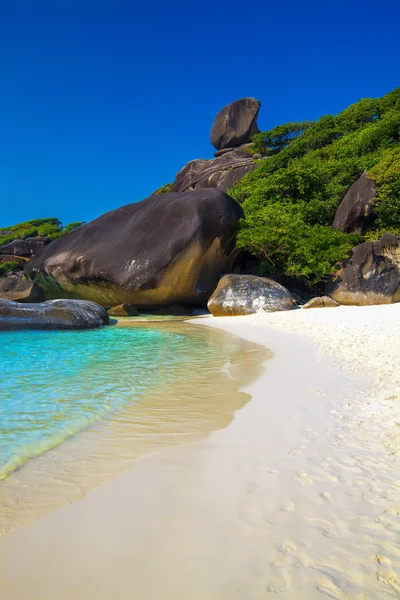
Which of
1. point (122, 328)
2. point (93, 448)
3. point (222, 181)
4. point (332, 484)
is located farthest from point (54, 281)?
point (222, 181)

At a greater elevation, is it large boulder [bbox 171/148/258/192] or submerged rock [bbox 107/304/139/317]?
large boulder [bbox 171/148/258/192]

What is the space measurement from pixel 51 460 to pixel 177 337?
610cm

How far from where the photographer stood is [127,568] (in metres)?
1.39

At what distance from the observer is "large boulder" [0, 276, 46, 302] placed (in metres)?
18.1

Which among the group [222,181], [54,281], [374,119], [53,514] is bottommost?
[53,514]

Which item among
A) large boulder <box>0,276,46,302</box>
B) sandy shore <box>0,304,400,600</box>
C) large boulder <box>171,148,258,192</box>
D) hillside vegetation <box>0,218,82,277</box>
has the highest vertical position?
large boulder <box>171,148,258,192</box>

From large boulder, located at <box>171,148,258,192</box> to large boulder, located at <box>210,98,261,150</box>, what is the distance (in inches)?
95.8

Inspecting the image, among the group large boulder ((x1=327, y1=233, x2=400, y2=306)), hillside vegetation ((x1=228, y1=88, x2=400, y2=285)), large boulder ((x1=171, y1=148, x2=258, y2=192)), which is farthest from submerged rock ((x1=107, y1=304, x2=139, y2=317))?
large boulder ((x1=171, y1=148, x2=258, y2=192))

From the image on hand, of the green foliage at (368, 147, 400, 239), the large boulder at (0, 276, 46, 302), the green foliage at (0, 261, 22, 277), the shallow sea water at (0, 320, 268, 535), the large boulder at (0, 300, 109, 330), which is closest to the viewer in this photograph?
the shallow sea water at (0, 320, 268, 535)

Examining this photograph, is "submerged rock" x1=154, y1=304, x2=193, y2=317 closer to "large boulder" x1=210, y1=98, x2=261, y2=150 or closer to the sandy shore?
the sandy shore

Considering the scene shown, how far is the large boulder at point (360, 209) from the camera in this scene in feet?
54.6

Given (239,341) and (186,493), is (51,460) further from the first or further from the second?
(239,341)

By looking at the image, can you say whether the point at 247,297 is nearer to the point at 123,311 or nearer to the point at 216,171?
the point at 123,311

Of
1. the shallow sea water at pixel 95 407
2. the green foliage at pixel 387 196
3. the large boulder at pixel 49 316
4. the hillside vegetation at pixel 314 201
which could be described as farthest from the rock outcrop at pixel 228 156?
the shallow sea water at pixel 95 407
